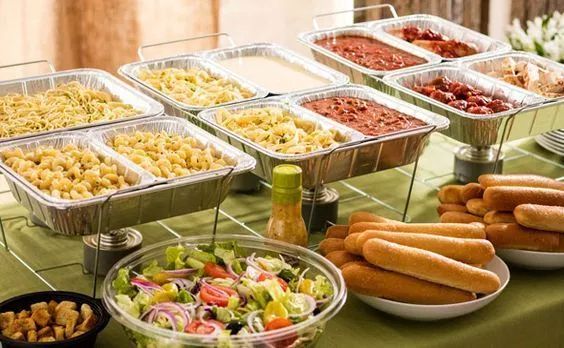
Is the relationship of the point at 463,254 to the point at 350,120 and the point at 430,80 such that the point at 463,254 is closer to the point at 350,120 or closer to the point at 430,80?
the point at 350,120

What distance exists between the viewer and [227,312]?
5.24 ft

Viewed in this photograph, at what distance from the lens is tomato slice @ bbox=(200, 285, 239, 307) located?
1.64 meters

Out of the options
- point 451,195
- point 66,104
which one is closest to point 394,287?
point 451,195

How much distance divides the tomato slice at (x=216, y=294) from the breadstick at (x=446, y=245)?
0.96ft

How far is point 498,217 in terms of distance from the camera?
2025 mm

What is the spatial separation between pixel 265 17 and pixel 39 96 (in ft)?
5.29

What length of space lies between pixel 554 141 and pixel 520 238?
68 cm

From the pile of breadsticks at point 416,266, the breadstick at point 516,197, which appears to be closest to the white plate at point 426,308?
the pile of breadsticks at point 416,266

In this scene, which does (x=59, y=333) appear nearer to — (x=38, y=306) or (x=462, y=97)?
(x=38, y=306)

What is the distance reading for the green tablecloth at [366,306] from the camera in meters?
1.82

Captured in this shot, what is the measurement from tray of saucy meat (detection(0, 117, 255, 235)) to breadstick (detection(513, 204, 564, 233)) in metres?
0.49

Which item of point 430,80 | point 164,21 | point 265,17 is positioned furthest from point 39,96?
point 265,17

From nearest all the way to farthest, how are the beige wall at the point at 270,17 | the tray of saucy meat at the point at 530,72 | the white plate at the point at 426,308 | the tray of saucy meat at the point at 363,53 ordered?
1. the white plate at the point at 426,308
2. the tray of saucy meat at the point at 530,72
3. the tray of saucy meat at the point at 363,53
4. the beige wall at the point at 270,17

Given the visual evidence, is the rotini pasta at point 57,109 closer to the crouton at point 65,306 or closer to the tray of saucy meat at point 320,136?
the tray of saucy meat at point 320,136
